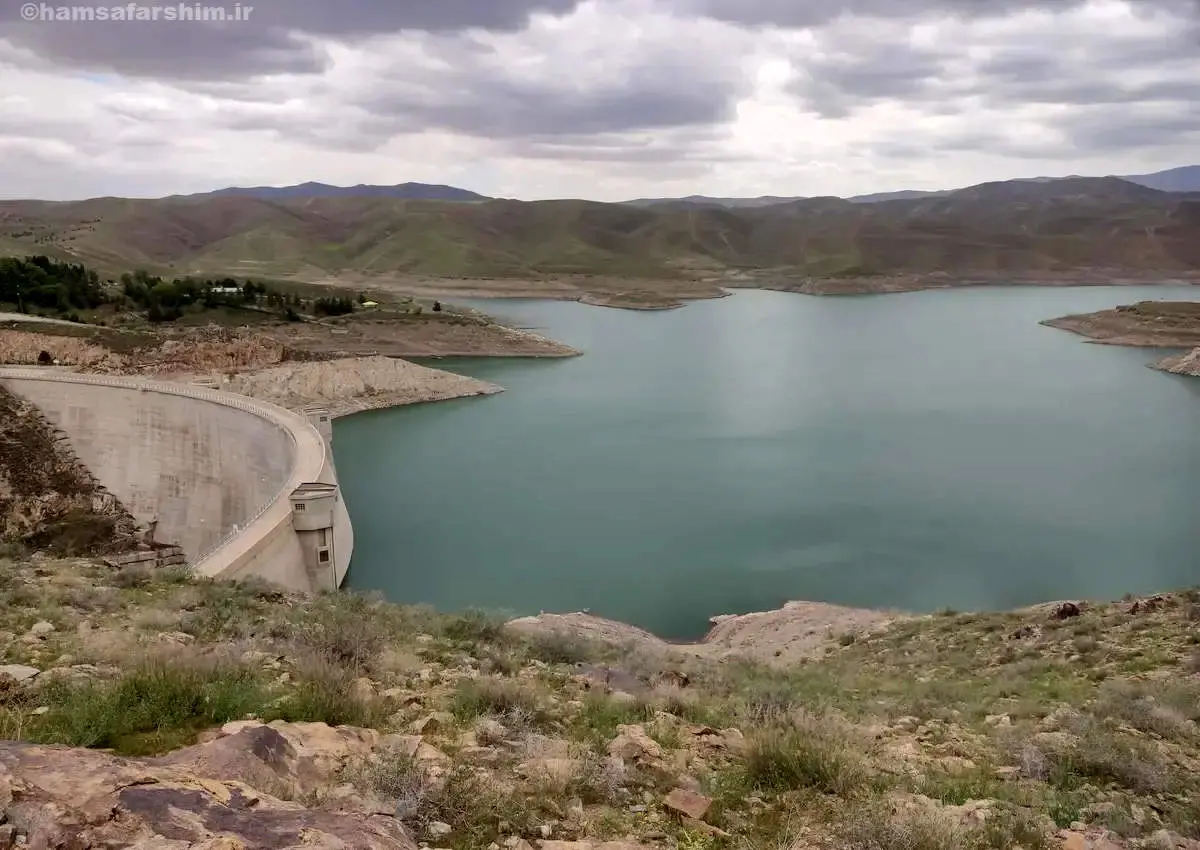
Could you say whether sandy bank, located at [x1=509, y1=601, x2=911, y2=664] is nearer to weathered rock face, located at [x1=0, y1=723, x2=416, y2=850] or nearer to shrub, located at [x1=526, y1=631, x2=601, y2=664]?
shrub, located at [x1=526, y1=631, x2=601, y2=664]

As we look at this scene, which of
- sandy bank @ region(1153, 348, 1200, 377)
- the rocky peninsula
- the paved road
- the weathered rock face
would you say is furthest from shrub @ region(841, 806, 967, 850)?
the rocky peninsula

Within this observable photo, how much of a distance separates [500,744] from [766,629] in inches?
427

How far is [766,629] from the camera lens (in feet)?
48.1

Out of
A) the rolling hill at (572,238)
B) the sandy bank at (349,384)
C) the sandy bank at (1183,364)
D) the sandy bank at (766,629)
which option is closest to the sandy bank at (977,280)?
the rolling hill at (572,238)

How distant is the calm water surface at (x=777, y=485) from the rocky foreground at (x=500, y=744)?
993 centimetres

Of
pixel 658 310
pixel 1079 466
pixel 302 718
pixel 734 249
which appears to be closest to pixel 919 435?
pixel 1079 466

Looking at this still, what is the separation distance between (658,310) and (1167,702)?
246 ft

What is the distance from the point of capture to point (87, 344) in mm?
33719

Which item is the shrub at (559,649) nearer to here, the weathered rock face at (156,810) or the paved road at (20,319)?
the weathered rock face at (156,810)

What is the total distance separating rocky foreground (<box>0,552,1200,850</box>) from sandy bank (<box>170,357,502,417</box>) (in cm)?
3036

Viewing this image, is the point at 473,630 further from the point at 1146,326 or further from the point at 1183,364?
the point at 1146,326

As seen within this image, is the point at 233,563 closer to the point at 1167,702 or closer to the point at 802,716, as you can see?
the point at 802,716

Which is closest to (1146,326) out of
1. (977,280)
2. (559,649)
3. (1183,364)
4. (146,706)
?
(1183,364)

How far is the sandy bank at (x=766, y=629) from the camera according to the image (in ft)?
41.0
